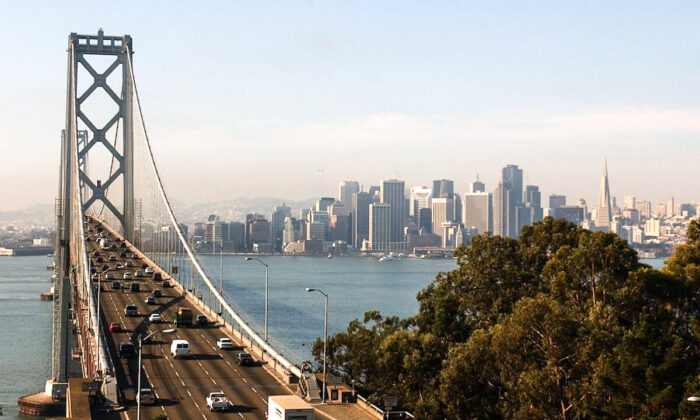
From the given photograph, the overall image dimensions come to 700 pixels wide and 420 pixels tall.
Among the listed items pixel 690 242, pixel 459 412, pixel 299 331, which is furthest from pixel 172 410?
pixel 299 331

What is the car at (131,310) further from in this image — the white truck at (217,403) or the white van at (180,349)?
the white truck at (217,403)

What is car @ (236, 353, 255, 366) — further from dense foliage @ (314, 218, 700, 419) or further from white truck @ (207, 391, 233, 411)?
white truck @ (207, 391, 233, 411)

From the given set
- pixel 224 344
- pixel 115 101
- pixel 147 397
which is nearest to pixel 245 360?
pixel 224 344

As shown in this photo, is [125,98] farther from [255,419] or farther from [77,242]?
[255,419]

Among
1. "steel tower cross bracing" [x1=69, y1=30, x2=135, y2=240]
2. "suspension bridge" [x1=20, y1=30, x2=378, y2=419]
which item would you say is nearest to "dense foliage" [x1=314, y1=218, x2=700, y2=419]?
"suspension bridge" [x1=20, y1=30, x2=378, y2=419]

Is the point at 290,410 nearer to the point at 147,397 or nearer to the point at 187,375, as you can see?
the point at 147,397

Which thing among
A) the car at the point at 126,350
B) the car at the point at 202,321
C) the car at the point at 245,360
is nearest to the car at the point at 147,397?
the car at the point at 245,360

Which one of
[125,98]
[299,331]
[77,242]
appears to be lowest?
[299,331]

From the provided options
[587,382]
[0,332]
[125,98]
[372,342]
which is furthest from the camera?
[125,98]
